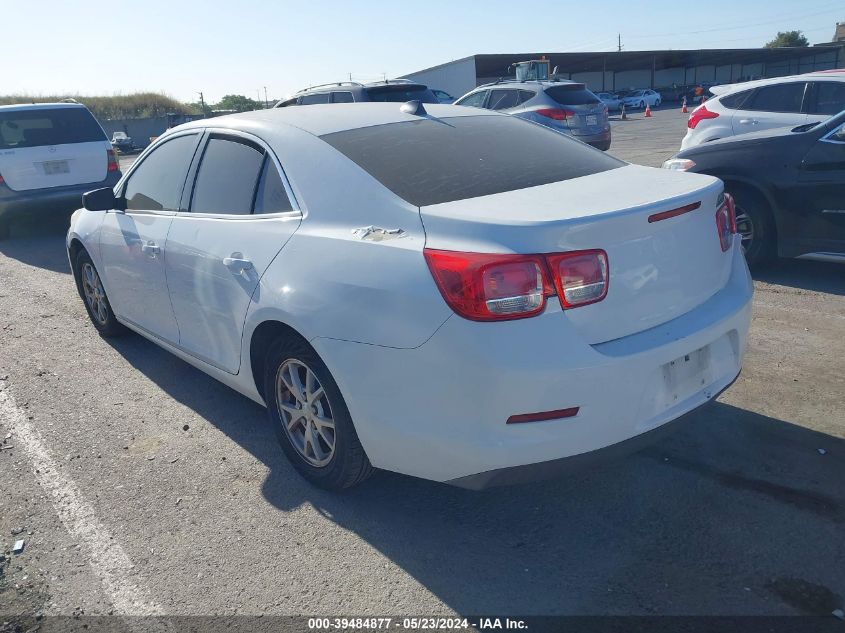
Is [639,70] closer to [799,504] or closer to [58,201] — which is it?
[58,201]

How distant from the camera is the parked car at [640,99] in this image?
4719cm

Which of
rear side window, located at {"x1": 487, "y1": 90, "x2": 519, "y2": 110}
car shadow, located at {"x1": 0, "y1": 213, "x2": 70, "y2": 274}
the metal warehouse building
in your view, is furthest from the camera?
the metal warehouse building

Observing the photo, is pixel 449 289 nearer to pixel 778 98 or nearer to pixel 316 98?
pixel 778 98

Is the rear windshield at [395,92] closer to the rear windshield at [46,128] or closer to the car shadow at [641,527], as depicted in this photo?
the rear windshield at [46,128]

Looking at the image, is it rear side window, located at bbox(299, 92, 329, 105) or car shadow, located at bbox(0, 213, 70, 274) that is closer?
car shadow, located at bbox(0, 213, 70, 274)

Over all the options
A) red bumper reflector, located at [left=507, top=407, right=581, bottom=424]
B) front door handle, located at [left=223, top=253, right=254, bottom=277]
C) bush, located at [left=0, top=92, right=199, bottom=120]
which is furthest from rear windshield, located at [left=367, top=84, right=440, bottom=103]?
bush, located at [left=0, top=92, right=199, bottom=120]

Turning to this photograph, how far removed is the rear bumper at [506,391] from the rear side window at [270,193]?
854 mm

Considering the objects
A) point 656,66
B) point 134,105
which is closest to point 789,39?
point 656,66

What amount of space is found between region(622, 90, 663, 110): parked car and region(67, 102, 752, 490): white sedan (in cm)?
4598

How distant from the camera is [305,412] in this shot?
3387 mm

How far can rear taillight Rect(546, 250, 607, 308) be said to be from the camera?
2.59m

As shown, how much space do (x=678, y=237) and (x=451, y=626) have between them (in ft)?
5.55

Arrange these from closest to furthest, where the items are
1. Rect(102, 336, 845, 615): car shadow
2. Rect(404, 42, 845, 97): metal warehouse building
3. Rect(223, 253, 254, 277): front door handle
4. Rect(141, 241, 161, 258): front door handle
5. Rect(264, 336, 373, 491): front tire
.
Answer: Rect(102, 336, 845, 615): car shadow < Rect(264, 336, 373, 491): front tire < Rect(223, 253, 254, 277): front door handle < Rect(141, 241, 161, 258): front door handle < Rect(404, 42, 845, 97): metal warehouse building

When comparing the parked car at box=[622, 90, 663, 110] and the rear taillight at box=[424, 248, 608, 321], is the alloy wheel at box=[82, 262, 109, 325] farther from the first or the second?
the parked car at box=[622, 90, 663, 110]
